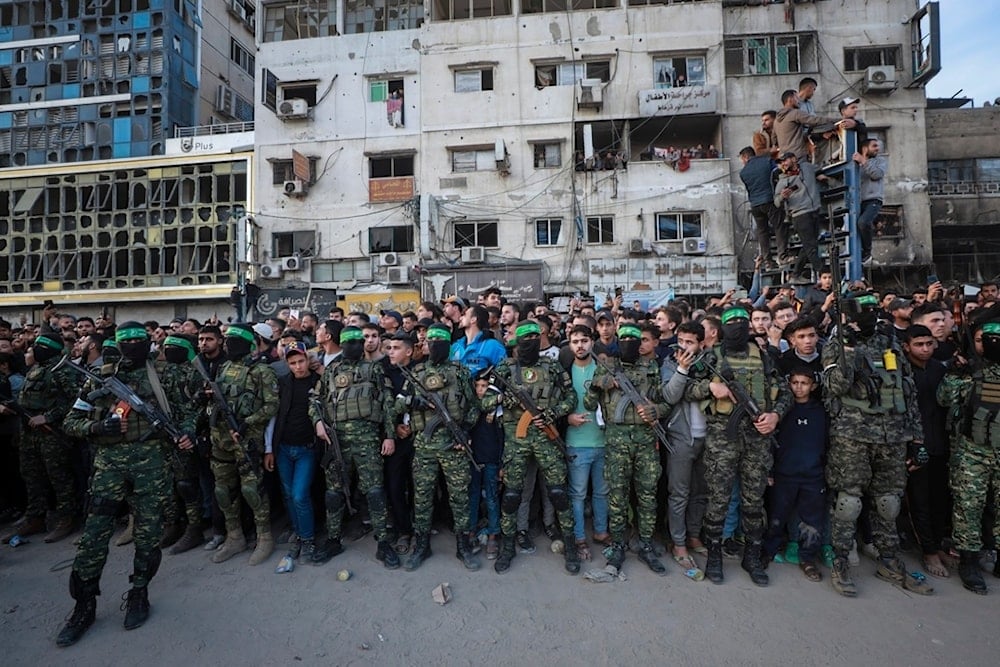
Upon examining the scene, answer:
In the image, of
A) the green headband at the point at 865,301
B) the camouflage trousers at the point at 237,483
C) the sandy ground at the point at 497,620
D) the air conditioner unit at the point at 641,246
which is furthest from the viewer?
the air conditioner unit at the point at 641,246

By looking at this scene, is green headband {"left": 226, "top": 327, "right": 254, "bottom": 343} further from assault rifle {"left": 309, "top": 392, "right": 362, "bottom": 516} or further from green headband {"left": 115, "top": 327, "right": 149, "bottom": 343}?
assault rifle {"left": 309, "top": 392, "right": 362, "bottom": 516}

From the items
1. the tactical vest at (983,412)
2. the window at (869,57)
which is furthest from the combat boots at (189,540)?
the window at (869,57)

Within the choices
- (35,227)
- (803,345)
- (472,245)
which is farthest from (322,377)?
(35,227)

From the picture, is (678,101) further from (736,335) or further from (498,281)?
(736,335)

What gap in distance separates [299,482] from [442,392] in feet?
5.16

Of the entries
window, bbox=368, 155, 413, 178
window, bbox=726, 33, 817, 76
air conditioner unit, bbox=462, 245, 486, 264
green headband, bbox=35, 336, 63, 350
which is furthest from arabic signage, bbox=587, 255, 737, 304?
green headband, bbox=35, 336, 63, 350

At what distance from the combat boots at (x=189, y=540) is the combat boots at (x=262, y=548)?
0.43m

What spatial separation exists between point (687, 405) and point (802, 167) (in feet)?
16.1

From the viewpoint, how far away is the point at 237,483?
188 inches

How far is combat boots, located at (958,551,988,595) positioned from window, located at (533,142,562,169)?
16.4 meters

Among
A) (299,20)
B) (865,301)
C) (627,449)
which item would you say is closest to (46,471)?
(627,449)

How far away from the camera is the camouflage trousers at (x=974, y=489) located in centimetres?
389

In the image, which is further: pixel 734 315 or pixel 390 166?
pixel 390 166

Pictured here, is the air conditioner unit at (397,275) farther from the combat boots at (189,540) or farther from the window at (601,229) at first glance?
the combat boots at (189,540)
